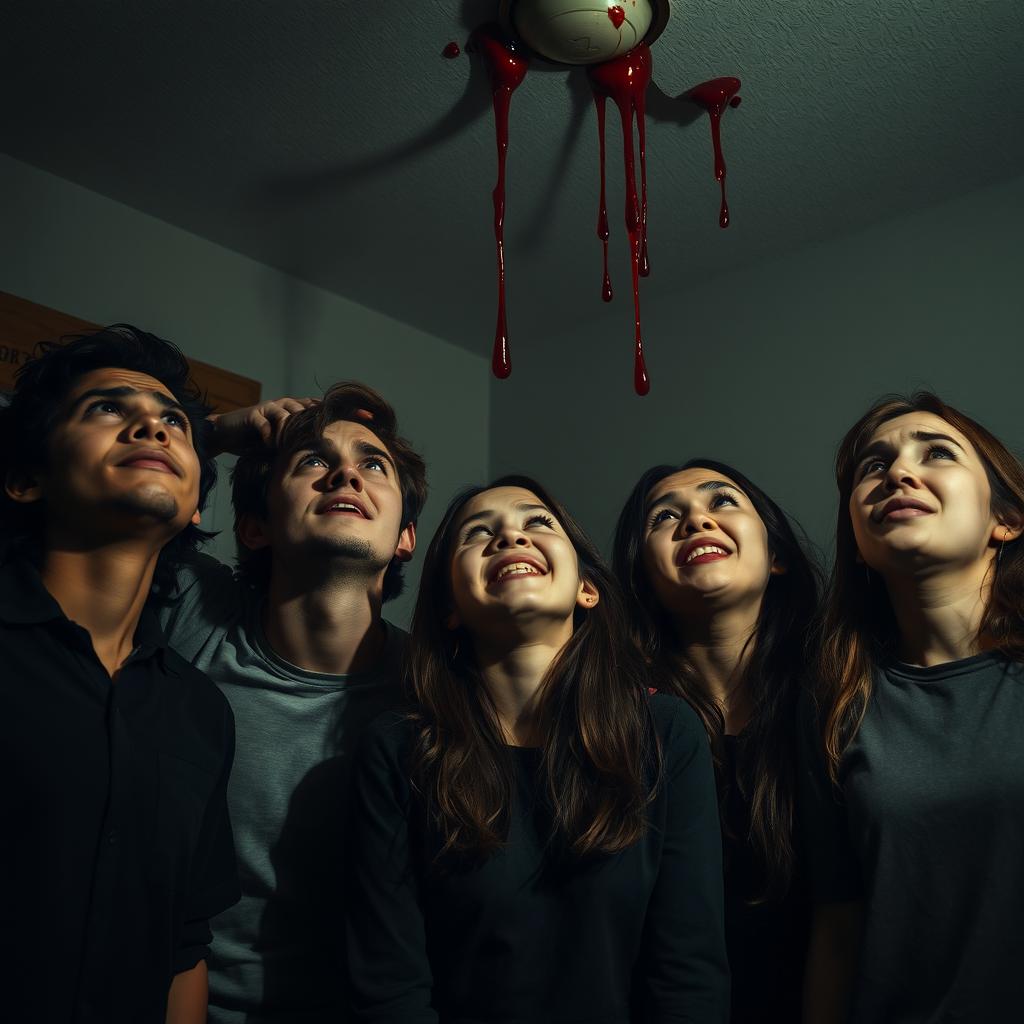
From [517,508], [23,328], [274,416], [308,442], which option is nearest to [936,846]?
[517,508]

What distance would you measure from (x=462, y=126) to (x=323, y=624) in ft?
4.65

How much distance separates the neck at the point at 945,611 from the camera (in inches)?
55.9

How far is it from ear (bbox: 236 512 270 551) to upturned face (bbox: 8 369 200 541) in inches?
13.3

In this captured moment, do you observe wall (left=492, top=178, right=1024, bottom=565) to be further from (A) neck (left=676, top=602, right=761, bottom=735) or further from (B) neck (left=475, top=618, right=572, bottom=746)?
(B) neck (left=475, top=618, right=572, bottom=746)

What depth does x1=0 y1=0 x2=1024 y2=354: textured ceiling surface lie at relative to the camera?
214 cm

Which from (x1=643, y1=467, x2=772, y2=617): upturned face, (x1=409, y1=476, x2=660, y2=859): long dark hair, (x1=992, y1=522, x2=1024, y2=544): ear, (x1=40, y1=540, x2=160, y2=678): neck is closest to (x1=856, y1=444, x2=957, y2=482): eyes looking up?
(x1=992, y1=522, x2=1024, y2=544): ear

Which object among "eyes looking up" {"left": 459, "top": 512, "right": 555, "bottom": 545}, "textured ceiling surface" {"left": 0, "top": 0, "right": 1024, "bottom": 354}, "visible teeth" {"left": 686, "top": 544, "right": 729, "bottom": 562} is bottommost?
"visible teeth" {"left": 686, "top": 544, "right": 729, "bottom": 562}

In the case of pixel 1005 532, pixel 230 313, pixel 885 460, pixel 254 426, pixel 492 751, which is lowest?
pixel 492 751

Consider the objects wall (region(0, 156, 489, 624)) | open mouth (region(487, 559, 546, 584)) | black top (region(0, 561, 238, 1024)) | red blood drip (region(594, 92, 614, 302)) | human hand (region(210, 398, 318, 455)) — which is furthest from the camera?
wall (region(0, 156, 489, 624))

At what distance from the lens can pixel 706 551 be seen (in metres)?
1.68

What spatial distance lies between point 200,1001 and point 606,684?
0.73 m

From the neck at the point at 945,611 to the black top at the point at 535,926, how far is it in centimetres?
40

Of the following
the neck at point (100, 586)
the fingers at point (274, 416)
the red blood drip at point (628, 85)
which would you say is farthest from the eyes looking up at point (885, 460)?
the neck at point (100, 586)

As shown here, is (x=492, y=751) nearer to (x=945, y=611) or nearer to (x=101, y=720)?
(x=101, y=720)
